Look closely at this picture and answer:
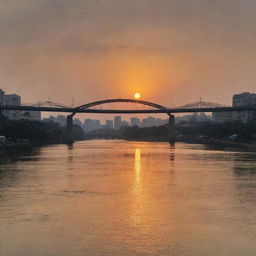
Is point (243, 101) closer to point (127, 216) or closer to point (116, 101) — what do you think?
point (116, 101)

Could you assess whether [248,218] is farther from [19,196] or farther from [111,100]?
[111,100]

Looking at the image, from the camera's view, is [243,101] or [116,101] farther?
[243,101]

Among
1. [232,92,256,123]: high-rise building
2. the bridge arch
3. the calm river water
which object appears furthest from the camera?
[232,92,256,123]: high-rise building

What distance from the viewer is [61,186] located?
58.8 ft

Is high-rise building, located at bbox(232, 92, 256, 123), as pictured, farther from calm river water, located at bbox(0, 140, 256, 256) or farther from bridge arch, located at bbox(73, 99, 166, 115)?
calm river water, located at bbox(0, 140, 256, 256)

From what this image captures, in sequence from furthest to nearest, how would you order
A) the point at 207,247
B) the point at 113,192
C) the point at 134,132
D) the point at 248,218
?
the point at 134,132 < the point at 113,192 < the point at 248,218 < the point at 207,247

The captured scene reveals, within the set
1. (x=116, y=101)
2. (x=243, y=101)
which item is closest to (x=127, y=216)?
(x=116, y=101)

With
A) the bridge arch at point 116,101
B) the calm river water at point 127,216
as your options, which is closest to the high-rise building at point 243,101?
the bridge arch at point 116,101

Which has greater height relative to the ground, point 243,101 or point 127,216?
point 243,101

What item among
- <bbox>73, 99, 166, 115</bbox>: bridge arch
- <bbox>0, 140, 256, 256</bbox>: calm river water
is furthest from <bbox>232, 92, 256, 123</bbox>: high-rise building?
<bbox>0, 140, 256, 256</bbox>: calm river water

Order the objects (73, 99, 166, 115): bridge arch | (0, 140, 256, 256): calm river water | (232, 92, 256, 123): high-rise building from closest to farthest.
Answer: (0, 140, 256, 256): calm river water < (73, 99, 166, 115): bridge arch < (232, 92, 256, 123): high-rise building

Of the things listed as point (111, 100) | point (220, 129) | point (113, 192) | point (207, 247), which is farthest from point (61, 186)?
point (111, 100)

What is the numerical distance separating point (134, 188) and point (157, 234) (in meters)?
7.38

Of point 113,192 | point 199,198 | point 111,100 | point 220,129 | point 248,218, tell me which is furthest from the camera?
point 111,100
